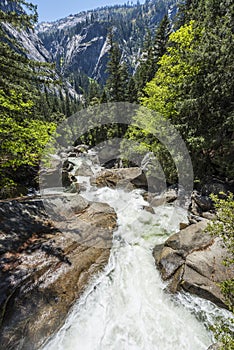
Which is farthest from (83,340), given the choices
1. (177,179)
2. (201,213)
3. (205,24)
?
(205,24)

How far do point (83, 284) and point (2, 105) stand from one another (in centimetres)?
735

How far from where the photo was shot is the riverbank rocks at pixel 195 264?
589cm

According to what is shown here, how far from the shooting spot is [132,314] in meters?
5.90

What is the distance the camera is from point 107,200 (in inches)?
580

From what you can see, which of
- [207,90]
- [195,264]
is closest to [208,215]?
[195,264]

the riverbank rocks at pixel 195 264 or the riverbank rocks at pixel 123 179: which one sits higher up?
the riverbank rocks at pixel 123 179

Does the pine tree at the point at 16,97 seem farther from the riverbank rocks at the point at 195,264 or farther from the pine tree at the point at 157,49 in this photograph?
the pine tree at the point at 157,49

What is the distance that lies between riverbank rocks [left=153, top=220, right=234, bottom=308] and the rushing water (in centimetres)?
A: 37

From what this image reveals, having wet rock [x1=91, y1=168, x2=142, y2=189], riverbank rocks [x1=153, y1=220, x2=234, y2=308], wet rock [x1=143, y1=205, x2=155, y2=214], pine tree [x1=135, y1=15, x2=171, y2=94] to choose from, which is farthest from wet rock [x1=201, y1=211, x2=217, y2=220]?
Answer: pine tree [x1=135, y1=15, x2=171, y2=94]

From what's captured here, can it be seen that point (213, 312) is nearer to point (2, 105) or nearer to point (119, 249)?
point (119, 249)

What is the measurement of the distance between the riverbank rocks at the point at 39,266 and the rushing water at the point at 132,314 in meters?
0.43

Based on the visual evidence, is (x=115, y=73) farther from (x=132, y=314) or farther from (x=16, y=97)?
(x=132, y=314)

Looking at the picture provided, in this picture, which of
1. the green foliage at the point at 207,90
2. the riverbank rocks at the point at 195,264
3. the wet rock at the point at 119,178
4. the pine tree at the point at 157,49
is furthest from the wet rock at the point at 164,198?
the pine tree at the point at 157,49

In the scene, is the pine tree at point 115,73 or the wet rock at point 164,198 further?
the pine tree at point 115,73
